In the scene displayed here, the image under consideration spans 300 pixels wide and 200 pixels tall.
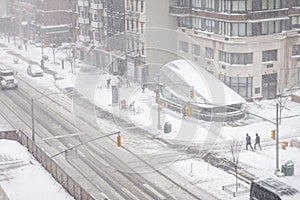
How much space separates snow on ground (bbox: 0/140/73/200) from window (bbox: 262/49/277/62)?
30028mm

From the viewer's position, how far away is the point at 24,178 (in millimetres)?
34562

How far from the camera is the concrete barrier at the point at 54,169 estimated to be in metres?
31.4

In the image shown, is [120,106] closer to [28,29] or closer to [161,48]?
[161,48]

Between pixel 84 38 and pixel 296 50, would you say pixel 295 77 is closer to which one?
pixel 296 50

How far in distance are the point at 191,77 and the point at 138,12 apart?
12381 millimetres

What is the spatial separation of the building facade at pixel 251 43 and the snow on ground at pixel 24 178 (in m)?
27.7

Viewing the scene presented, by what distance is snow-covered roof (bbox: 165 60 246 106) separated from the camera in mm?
57531

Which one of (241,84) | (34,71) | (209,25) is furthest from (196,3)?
(34,71)

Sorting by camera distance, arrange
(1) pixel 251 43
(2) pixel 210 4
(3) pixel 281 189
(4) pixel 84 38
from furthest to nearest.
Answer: (4) pixel 84 38
(2) pixel 210 4
(1) pixel 251 43
(3) pixel 281 189

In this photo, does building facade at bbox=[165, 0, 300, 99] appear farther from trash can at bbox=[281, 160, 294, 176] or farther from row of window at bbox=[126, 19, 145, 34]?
trash can at bbox=[281, 160, 294, 176]

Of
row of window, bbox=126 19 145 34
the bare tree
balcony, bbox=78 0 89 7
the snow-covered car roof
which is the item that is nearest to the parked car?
the snow-covered car roof

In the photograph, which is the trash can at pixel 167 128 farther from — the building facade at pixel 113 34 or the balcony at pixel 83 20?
the balcony at pixel 83 20

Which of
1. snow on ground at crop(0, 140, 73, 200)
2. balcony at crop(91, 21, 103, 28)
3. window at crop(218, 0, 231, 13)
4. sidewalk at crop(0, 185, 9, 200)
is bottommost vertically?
sidewalk at crop(0, 185, 9, 200)

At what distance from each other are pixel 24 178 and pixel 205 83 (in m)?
29.0
